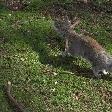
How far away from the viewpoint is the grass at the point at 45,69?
9719mm

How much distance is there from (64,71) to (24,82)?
3.85ft

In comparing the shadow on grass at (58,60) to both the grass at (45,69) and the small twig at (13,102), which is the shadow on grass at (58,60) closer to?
the grass at (45,69)

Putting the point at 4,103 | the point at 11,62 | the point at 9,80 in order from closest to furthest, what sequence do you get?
the point at 4,103 → the point at 9,80 → the point at 11,62

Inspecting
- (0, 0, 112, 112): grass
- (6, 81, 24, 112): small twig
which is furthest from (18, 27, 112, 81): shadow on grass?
(6, 81, 24, 112): small twig

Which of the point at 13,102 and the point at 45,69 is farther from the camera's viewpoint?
the point at 45,69

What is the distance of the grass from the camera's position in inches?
383

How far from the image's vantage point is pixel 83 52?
1085 centimetres

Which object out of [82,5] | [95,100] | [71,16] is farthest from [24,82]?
[82,5]

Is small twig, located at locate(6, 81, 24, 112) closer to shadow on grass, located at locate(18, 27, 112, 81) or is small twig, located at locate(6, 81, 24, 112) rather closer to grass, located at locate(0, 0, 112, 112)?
grass, located at locate(0, 0, 112, 112)

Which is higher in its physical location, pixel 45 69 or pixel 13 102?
pixel 45 69

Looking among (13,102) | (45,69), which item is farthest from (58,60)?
(13,102)

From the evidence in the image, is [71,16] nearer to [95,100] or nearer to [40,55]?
[40,55]

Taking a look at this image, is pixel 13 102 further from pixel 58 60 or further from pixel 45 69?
pixel 58 60

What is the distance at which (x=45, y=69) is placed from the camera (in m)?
10.7
